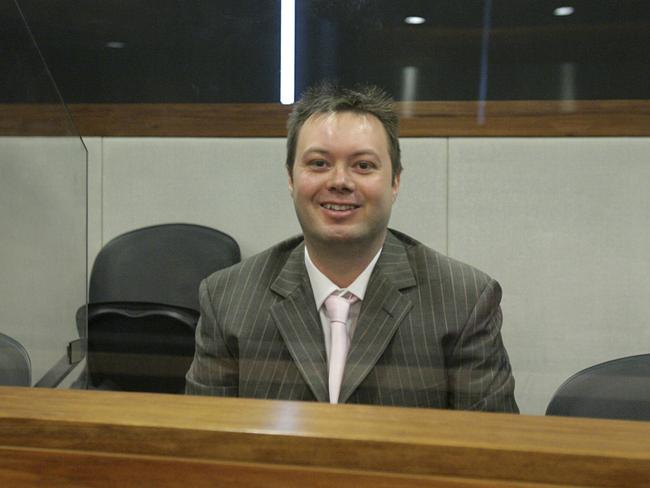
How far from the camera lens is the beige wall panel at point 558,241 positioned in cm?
86

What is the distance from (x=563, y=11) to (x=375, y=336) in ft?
1.30

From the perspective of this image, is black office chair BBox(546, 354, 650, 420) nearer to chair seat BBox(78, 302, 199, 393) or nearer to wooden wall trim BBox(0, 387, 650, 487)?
wooden wall trim BBox(0, 387, 650, 487)

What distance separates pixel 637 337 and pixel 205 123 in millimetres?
546

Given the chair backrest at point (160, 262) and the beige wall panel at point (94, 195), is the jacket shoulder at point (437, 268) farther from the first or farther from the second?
the beige wall panel at point (94, 195)

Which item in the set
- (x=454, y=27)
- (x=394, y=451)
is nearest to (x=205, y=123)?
(x=454, y=27)

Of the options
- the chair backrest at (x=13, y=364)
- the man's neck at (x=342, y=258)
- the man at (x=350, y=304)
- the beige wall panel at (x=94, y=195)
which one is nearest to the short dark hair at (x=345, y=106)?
the man at (x=350, y=304)

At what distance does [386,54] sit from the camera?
0.87 meters

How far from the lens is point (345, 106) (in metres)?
0.87

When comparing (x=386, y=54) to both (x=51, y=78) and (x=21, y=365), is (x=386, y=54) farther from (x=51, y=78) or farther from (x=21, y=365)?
(x=21, y=365)

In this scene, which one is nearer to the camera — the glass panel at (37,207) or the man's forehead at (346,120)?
the man's forehead at (346,120)

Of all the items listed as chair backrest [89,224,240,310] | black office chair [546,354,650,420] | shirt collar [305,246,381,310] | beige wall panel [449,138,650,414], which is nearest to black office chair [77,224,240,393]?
chair backrest [89,224,240,310]

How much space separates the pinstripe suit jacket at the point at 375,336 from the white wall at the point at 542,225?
0.10 ft

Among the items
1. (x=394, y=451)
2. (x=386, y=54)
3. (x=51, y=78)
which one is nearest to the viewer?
(x=394, y=451)

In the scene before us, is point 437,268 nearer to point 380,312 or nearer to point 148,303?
point 380,312
